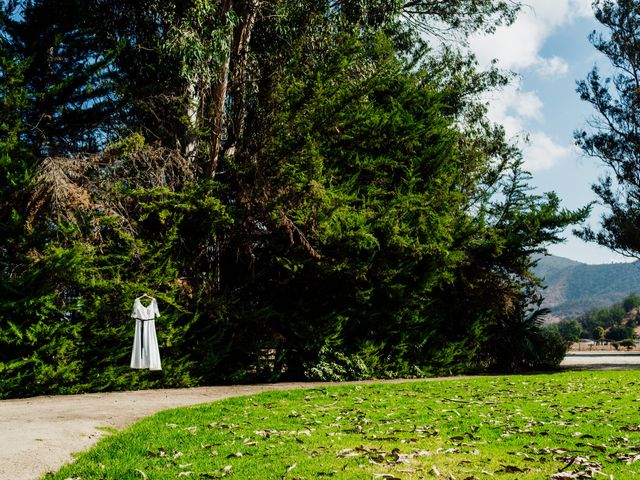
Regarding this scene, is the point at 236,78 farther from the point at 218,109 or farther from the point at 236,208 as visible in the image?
the point at 236,208

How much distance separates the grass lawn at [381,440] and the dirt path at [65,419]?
0.37m

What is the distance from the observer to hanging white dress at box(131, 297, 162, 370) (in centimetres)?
1195

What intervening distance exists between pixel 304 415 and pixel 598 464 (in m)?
4.53

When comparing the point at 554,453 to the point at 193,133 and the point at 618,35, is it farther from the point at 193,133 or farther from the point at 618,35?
the point at 618,35

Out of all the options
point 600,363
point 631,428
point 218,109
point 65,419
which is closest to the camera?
point 631,428

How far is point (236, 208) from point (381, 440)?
8476 millimetres

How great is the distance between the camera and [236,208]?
1443 centimetres

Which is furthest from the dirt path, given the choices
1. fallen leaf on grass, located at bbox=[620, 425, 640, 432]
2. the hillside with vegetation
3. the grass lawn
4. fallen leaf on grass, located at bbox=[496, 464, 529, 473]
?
the hillside with vegetation

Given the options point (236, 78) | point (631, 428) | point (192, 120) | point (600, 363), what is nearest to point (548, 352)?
point (600, 363)

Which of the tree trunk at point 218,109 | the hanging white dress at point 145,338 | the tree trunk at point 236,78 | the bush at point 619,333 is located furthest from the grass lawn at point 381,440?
the bush at point 619,333

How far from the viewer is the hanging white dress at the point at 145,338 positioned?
11945mm

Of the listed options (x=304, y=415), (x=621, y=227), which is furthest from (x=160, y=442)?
(x=621, y=227)

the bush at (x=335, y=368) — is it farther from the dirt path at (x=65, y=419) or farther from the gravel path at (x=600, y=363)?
the gravel path at (x=600, y=363)

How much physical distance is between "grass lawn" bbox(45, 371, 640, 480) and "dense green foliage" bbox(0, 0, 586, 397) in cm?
357
